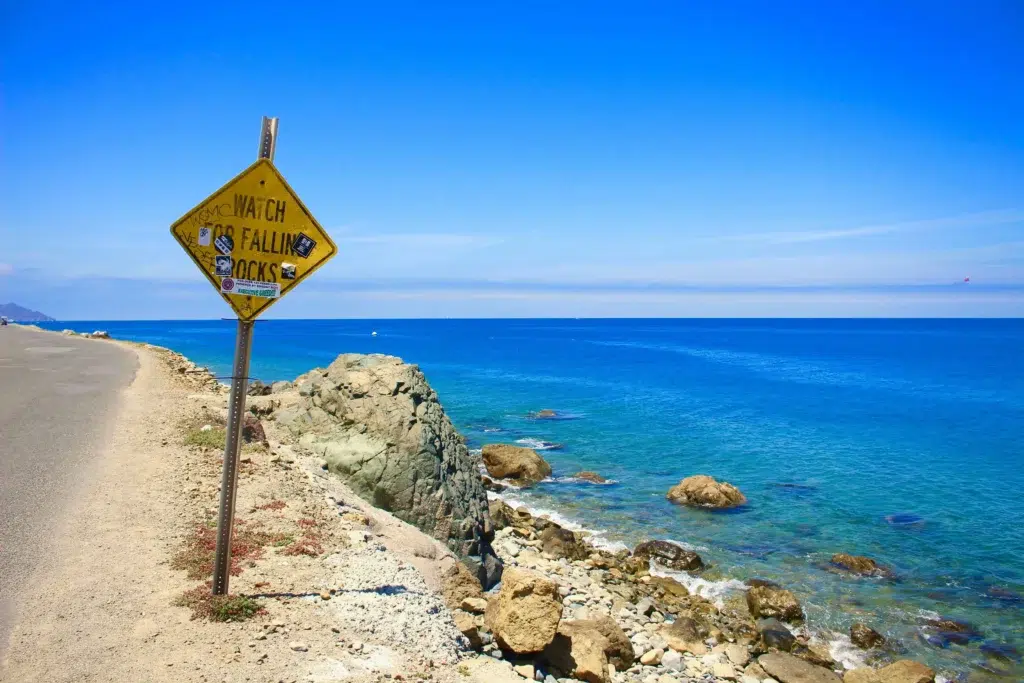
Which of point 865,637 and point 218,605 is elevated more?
point 218,605

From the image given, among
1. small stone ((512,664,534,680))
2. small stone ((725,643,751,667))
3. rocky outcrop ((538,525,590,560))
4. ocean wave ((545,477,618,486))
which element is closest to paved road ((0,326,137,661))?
small stone ((512,664,534,680))

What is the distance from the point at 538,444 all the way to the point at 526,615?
27.9 meters

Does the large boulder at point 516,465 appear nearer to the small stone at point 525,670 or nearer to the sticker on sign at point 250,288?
the small stone at point 525,670

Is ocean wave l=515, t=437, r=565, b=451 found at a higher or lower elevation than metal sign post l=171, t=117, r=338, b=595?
lower

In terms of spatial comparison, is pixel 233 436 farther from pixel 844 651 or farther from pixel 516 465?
pixel 516 465

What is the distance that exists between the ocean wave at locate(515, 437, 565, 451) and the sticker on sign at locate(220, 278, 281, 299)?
2888 cm

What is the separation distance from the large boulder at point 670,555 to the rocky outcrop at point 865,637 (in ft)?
16.3

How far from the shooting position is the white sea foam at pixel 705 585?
1837 centimetres

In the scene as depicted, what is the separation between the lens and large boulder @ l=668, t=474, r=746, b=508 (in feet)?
86.8

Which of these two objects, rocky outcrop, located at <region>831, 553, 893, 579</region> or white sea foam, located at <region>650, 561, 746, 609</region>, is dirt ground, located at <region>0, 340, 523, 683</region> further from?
rocky outcrop, located at <region>831, 553, 893, 579</region>

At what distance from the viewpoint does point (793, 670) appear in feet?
45.7

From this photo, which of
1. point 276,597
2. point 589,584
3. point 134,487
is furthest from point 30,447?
point 589,584

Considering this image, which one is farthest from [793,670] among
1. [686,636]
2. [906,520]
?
[906,520]

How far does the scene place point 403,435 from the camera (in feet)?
55.3
